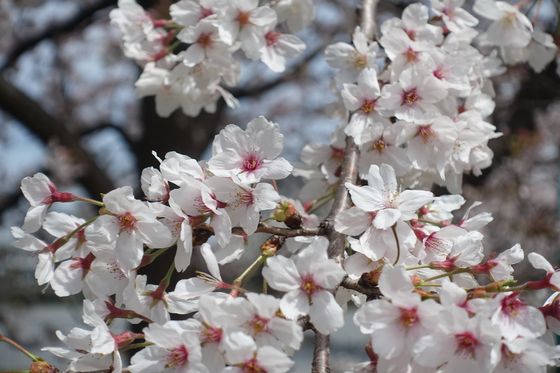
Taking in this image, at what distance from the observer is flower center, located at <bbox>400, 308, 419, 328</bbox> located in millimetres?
901

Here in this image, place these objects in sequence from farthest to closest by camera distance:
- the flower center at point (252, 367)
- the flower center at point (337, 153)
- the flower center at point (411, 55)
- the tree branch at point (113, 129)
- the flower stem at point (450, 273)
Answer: the tree branch at point (113, 129), the flower center at point (337, 153), the flower center at point (411, 55), the flower stem at point (450, 273), the flower center at point (252, 367)

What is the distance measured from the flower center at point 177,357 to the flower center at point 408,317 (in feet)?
0.90

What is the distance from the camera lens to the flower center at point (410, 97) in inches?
52.2

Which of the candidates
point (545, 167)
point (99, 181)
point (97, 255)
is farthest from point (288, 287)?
point (545, 167)

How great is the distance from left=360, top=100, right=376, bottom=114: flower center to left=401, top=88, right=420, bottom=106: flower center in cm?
7

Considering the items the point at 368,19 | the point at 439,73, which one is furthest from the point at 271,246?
the point at 368,19

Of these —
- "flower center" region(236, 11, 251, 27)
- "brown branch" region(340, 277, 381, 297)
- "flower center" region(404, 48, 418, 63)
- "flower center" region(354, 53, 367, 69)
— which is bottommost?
"brown branch" region(340, 277, 381, 297)

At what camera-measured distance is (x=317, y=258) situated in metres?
0.93

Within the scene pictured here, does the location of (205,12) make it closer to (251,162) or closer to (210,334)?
(251,162)

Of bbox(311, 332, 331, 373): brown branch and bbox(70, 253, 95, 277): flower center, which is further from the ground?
bbox(311, 332, 331, 373): brown branch

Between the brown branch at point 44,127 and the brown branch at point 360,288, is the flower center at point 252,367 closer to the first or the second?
the brown branch at point 360,288

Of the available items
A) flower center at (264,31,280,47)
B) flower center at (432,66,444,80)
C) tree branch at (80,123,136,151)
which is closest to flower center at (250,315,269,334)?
flower center at (432,66,444,80)

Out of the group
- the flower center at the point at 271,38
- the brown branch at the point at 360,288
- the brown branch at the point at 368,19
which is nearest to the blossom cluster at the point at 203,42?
the flower center at the point at 271,38

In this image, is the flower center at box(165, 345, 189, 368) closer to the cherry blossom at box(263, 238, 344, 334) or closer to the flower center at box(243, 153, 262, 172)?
the cherry blossom at box(263, 238, 344, 334)
